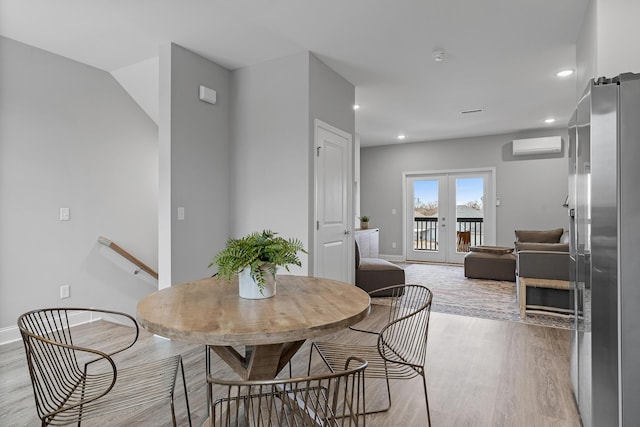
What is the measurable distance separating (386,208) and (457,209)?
154cm

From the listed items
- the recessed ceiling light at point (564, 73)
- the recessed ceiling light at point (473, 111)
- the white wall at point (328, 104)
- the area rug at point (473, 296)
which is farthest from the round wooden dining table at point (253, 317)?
the recessed ceiling light at point (473, 111)

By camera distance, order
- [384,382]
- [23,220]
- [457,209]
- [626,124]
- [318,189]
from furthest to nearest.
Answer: [457,209] → [318,189] → [23,220] → [384,382] → [626,124]

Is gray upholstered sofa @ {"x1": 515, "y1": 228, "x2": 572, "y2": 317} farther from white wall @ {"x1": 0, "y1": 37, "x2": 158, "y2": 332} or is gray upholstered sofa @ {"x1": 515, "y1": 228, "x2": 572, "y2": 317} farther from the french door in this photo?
white wall @ {"x1": 0, "y1": 37, "x2": 158, "y2": 332}

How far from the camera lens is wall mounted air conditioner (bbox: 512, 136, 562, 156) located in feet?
21.5

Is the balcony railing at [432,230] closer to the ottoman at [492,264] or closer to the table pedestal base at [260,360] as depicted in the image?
the ottoman at [492,264]

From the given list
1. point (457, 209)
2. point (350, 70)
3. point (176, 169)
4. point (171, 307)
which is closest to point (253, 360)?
point (171, 307)

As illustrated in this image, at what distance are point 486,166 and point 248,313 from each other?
23.2 ft

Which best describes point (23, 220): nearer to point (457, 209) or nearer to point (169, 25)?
point (169, 25)

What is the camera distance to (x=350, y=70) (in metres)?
3.90

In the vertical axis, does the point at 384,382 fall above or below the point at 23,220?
below

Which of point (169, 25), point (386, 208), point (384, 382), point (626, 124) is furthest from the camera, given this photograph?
point (386, 208)

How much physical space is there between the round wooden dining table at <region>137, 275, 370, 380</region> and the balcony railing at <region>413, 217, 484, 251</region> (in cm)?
644

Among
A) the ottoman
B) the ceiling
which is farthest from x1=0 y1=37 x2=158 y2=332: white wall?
the ottoman

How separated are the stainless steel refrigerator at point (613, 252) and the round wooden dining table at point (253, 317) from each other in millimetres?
940
